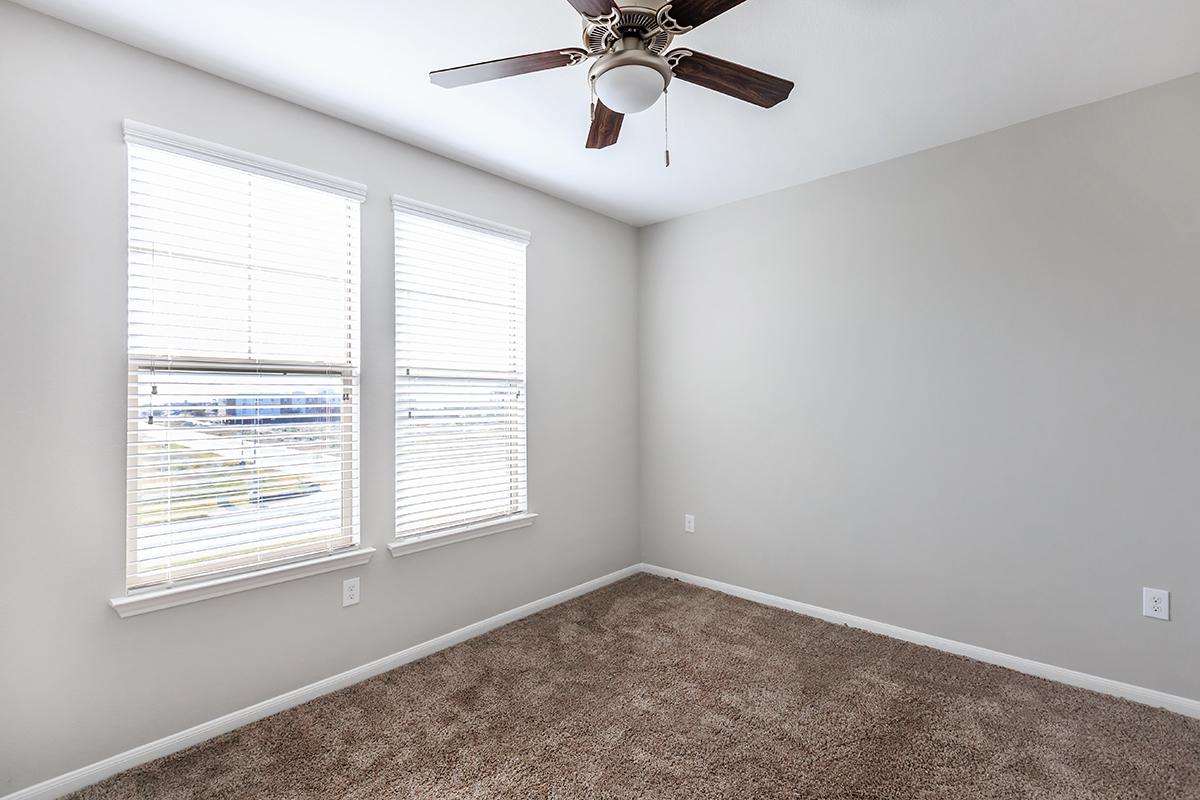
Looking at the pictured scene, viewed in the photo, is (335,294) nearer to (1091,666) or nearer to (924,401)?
(924,401)

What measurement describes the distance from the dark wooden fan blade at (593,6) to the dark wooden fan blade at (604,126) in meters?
0.40

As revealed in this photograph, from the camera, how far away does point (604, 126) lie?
2.07 meters

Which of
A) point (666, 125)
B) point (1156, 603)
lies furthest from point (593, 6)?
point (1156, 603)

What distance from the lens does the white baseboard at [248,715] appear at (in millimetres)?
1891

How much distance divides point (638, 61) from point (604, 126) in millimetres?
526

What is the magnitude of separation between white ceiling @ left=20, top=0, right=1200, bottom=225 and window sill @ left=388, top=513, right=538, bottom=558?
2.02 metres

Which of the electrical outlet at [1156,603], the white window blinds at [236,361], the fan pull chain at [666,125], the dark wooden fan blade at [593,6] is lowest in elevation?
the electrical outlet at [1156,603]

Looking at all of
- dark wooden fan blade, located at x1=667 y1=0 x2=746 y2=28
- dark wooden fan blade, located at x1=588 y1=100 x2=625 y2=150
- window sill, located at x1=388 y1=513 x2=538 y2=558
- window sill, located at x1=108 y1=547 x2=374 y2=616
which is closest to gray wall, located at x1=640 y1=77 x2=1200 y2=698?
window sill, located at x1=388 y1=513 x2=538 y2=558

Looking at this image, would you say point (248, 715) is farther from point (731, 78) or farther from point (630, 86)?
point (731, 78)

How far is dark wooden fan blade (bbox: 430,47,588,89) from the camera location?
1664 millimetres

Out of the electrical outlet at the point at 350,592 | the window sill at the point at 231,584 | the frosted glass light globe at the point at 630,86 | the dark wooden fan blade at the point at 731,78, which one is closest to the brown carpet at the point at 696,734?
the electrical outlet at the point at 350,592

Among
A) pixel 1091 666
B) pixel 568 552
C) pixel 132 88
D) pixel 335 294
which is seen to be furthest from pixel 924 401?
pixel 132 88

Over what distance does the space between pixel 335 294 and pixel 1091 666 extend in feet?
12.6

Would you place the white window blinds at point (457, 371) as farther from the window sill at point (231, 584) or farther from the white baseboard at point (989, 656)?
the white baseboard at point (989, 656)
